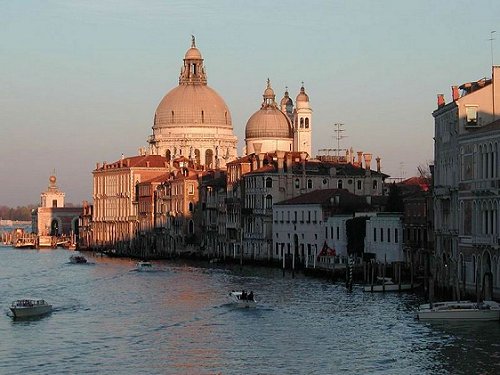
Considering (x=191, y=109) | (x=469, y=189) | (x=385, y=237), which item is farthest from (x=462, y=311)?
(x=191, y=109)

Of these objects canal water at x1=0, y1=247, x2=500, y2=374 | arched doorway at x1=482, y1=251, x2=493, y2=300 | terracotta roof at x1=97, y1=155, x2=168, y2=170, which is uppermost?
terracotta roof at x1=97, y1=155, x2=168, y2=170

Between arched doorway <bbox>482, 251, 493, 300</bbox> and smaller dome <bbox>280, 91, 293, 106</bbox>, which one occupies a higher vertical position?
smaller dome <bbox>280, 91, 293, 106</bbox>

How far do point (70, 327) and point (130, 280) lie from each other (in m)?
22.3

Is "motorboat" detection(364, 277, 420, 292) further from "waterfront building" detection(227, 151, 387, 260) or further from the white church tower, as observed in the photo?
the white church tower

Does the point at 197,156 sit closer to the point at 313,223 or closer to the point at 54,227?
the point at 54,227

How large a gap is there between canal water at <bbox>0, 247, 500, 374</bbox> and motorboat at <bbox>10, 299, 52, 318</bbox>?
1.51 ft

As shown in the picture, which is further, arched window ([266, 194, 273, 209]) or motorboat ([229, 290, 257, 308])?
arched window ([266, 194, 273, 209])

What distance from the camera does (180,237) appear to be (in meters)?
91.4

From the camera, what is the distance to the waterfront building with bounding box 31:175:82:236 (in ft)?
432

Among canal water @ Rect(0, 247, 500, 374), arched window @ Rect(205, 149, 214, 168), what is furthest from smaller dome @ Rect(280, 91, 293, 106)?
canal water @ Rect(0, 247, 500, 374)

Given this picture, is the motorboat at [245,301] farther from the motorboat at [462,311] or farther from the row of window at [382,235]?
the row of window at [382,235]

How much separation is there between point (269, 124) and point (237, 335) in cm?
7001

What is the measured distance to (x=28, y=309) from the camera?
4078cm

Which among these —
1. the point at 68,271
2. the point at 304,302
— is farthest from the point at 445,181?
the point at 68,271
